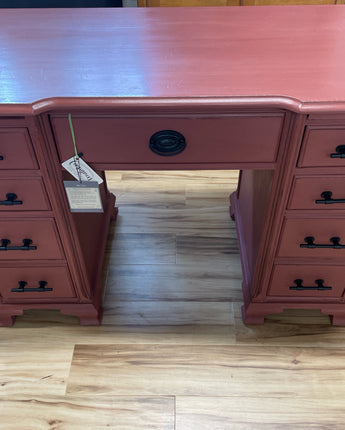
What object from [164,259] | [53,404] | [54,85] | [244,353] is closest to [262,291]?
[244,353]

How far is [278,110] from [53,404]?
3.39ft

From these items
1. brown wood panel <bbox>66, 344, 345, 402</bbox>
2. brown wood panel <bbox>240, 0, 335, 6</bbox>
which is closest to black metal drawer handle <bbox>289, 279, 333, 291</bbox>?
brown wood panel <bbox>66, 344, 345, 402</bbox>

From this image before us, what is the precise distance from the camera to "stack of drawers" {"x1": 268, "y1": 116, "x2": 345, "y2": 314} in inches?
32.8

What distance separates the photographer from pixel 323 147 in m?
0.83

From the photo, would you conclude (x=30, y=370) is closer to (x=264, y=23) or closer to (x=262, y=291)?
(x=262, y=291)

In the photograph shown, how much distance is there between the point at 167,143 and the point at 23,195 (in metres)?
0.40

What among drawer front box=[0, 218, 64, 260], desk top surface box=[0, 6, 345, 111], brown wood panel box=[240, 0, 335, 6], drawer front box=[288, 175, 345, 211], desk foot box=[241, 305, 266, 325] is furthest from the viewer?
brown wood panel box=[240, 0, 335, 6]

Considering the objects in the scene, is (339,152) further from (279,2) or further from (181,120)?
(279,2)

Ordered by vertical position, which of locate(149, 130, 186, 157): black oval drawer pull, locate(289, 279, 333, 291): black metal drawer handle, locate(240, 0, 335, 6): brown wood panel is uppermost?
locate(240, 0, 335, 6): brown wood panel

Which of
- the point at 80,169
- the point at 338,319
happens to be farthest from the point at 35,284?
the point at 338,319

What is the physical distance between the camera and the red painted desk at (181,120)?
779 millimetres

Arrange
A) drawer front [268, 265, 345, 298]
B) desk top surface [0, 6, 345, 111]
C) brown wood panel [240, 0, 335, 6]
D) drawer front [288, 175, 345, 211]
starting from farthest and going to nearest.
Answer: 1. brown wood panel [240, 0, 335, 6]
2. drawer front [268, 265, 345, 298]
3. drawer front [288, 175, 345, 211]
4. desk top surface [0, 6, 345, 111]

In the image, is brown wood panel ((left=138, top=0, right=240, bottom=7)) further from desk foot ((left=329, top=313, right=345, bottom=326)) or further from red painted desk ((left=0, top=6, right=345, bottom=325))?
desk foot ((left=329, top=313, right=345, bottom=326))

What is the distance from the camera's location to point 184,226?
1.63 meters
